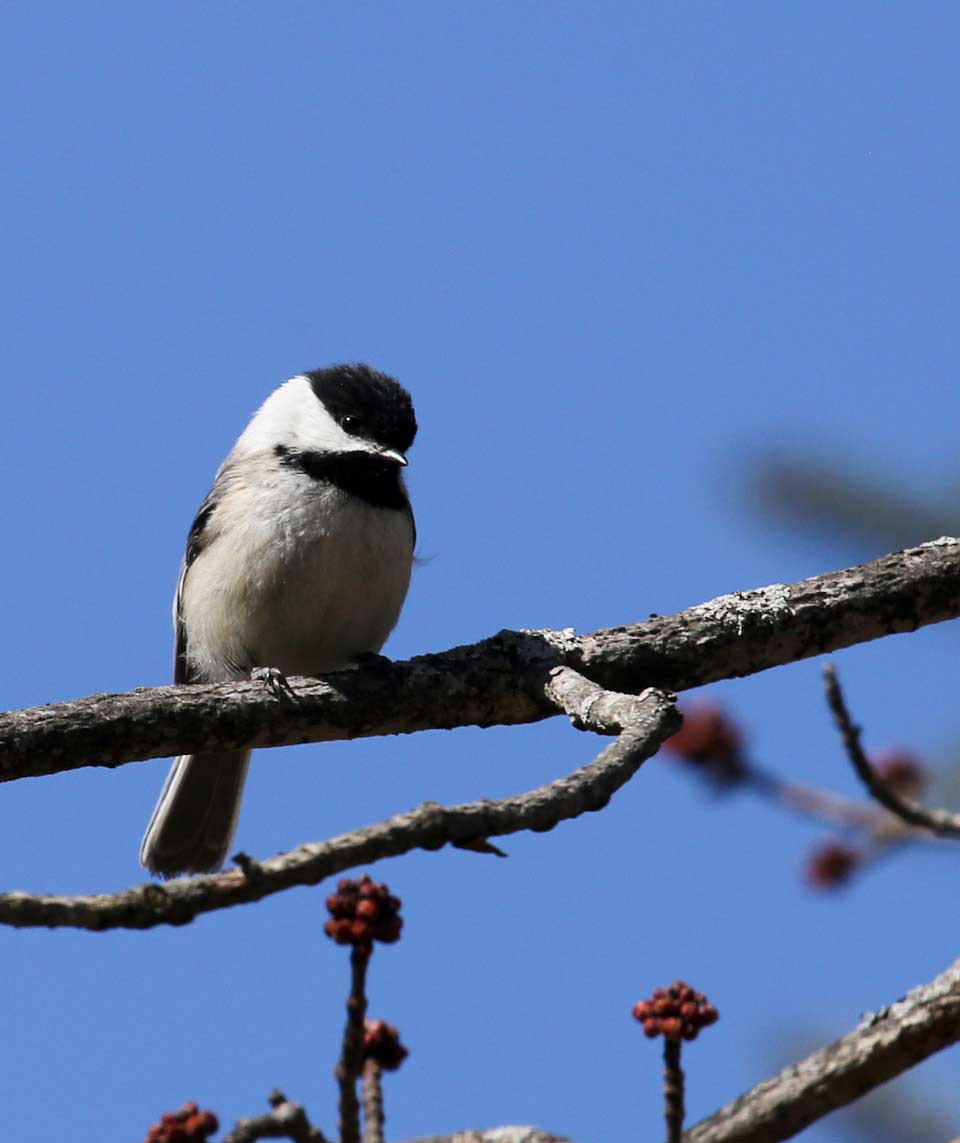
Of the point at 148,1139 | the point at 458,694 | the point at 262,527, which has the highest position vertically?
the point at 262,527

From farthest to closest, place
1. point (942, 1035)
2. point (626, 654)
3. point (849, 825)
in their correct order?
point (626, 654) < point (849, 825) < point (942, 1035)

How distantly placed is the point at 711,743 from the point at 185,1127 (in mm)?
1622

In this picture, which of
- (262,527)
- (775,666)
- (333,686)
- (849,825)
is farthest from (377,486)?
(849,825)

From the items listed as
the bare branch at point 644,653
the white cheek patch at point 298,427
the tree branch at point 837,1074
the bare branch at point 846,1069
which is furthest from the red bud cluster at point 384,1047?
the white cheek patch at point 298,427

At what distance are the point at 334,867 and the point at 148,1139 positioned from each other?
0.44 metres

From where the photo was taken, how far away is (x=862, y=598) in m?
4.07

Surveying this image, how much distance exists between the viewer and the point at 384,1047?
203 cm

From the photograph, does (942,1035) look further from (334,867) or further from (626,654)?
(626,654)

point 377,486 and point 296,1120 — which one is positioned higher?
point 377,486

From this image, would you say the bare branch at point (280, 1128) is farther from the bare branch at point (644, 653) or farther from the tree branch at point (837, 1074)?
the bare branch at point (644, 653)

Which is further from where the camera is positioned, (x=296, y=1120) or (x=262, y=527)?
(x=262, y=527)

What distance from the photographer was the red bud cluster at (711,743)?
314 cm

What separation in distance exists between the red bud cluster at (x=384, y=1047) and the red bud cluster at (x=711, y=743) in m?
1.27

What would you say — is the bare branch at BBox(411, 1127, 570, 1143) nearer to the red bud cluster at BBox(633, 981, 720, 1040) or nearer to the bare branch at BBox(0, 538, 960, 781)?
the red bud cluster at BBox(633, 981, 720, 1040)
